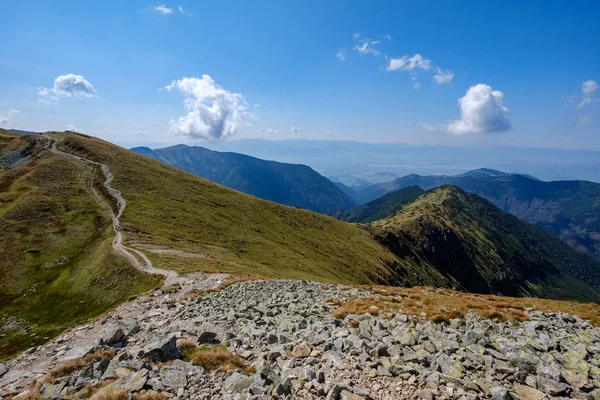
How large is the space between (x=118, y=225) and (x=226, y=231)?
26.8 meters

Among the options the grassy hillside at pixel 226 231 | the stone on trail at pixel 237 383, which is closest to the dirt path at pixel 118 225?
the grassy hillside at pixel 226 231

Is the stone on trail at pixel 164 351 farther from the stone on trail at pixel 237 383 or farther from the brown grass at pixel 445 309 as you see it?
the brown grass at pixel 445 309

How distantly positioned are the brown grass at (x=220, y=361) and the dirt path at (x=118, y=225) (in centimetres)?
2795

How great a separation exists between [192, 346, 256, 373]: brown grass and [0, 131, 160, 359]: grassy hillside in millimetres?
29618

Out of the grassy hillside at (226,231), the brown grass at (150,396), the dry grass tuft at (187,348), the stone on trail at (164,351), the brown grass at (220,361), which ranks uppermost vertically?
the brown grass at (150,396)

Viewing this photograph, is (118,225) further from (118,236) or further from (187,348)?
(187,348)

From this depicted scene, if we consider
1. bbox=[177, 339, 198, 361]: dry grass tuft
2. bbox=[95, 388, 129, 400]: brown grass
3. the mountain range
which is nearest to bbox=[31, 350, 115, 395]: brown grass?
bbox=[177, 339, 198, 361]: dry grass tuft

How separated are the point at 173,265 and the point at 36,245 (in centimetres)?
3818

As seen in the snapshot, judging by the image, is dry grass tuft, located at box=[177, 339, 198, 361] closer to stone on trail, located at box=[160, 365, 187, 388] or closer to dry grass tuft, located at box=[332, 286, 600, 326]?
stone on trail, located at box=[160, 365, 187, 388]

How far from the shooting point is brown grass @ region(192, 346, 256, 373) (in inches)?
538

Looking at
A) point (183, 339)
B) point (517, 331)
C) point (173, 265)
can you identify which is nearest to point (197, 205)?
point (173, 265)

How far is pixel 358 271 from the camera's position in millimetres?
106375

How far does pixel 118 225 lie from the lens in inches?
2707

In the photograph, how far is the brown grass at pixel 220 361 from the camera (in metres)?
13.7
